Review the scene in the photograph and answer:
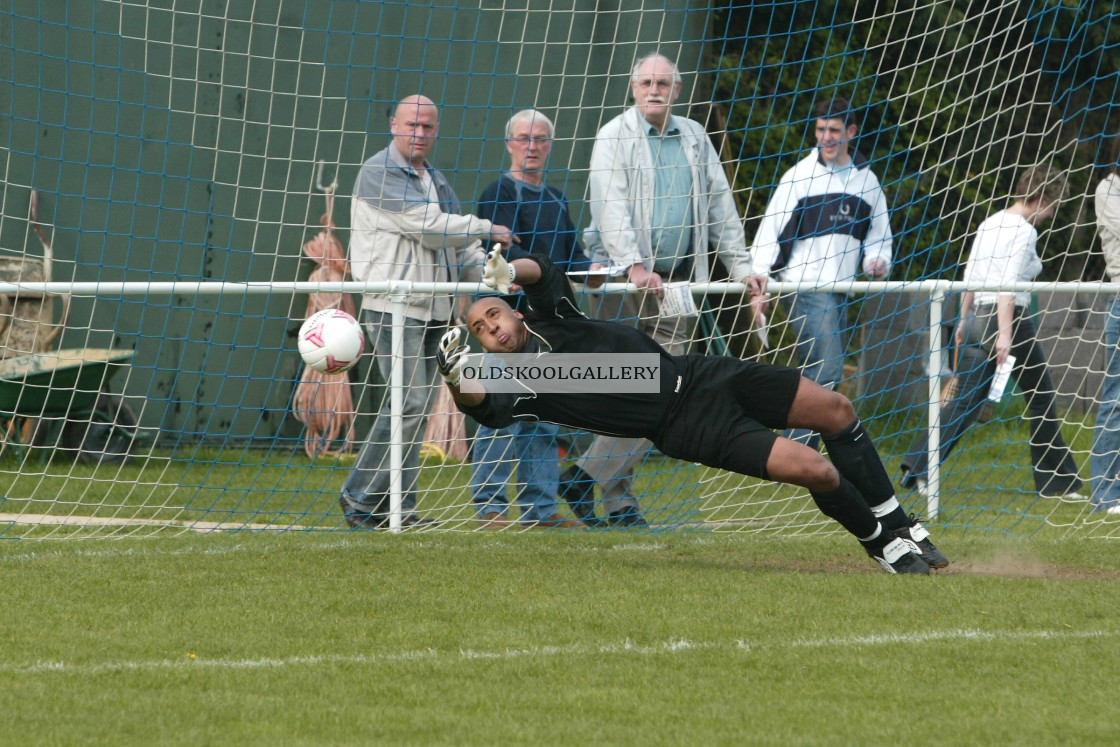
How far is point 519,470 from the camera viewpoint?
7.39 meters

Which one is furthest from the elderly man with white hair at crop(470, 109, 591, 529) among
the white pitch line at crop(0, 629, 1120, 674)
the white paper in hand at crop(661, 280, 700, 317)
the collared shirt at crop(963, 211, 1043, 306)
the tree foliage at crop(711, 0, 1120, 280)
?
the tree foliage at crop(711, 0, 1120, 280)

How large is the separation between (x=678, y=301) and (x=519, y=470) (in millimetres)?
1246

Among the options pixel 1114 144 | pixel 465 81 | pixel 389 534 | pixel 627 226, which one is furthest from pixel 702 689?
pixel 465 81

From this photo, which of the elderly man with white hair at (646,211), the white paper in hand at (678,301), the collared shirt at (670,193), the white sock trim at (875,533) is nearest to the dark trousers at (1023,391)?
the elderly man with white hair at (646,211)

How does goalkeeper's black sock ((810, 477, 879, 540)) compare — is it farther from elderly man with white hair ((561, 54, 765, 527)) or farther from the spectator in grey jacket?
the spectator in grey jacket

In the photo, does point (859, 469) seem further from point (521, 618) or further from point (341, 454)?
point (341, 454)

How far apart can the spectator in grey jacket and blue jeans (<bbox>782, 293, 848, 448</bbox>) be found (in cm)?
178

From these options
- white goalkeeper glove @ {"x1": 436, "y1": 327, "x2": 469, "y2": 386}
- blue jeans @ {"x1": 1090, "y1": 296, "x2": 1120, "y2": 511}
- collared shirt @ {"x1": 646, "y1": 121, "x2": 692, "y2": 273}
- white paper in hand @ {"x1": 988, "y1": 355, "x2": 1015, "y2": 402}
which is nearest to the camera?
white goalkeeper glove @ {"x1": 436, "y1": 327, "x2": 469, "y2": 386}

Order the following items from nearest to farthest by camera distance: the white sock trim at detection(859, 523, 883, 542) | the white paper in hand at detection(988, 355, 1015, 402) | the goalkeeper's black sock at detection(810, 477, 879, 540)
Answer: the goalkeeper's black sock at detection(810, 477, 879, 540), the white sock trim at detection(859, 523, 883, 542), the white paper in hand at detection(988, 355, 1015, 402)

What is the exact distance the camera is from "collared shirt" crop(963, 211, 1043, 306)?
318 inches

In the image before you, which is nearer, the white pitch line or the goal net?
the white pitch line

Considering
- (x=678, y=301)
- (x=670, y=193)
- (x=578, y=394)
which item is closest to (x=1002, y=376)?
(x=678, y=301)

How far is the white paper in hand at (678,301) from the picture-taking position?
→ 719 cm

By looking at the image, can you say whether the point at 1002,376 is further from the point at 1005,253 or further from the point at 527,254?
the point at 527,254
